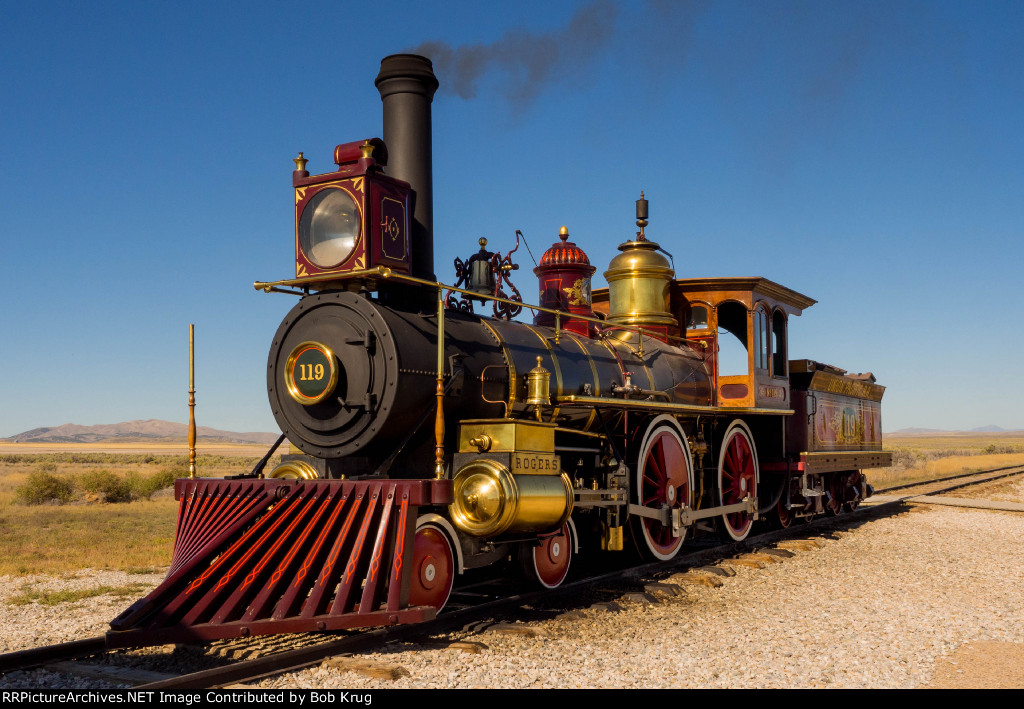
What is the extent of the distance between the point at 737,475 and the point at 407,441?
5.86 m

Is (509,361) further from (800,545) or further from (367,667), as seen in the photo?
(800,545)

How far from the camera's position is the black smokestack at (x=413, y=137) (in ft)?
25.4

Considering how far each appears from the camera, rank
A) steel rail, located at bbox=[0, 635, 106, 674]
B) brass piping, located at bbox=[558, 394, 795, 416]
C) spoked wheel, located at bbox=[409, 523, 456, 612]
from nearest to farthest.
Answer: steel rail, located at bbox=[0, 635, 106, 674], spoked wheel, located at bbox=[409, 523, 456, 612], brass piping, located at bbox=[558, 394, 795, 416]

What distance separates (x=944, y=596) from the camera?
27.6ft

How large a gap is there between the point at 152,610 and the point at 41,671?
0.72 meters

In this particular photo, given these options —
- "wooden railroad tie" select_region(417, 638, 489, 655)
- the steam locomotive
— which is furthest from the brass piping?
"wooden railroad tie" select_region(417, 638, 489, 655)

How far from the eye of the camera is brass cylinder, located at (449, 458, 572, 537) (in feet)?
21.9

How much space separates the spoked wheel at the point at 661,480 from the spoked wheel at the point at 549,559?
1287 millimetres

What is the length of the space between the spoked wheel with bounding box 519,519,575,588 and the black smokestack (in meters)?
2.50

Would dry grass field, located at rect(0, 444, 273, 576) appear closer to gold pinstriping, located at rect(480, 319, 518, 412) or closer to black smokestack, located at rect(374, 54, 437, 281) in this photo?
gold pinstriping, located at rect(480, 319, 518, 412)

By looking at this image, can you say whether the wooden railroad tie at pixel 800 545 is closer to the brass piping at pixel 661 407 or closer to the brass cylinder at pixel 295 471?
the brass piping at pixel 661 407

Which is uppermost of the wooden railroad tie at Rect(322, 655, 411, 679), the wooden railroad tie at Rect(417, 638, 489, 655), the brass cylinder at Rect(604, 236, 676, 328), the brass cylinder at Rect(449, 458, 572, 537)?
the brass cylinder at Rect(604, 236, 676, 328)

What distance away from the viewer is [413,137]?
25.4ft

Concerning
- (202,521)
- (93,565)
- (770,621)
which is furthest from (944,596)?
(93,565)
